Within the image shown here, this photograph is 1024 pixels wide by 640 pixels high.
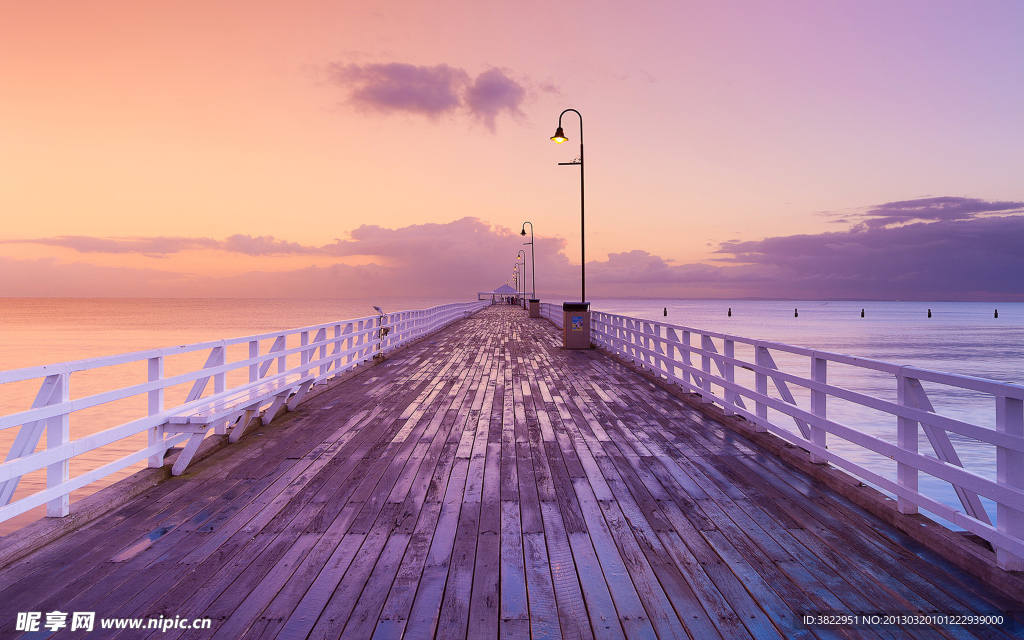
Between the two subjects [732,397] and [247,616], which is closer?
[247,616]

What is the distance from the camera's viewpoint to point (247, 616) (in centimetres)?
280

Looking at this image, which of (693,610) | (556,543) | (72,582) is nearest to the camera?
(693,610)

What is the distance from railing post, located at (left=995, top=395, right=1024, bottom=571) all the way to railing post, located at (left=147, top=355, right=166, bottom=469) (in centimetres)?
610

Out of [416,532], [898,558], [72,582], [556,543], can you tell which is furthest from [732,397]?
[72,582]

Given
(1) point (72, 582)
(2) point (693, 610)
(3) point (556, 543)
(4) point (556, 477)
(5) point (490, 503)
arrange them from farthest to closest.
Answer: (4) point (556, 477), (5) point (490, 503), (3) point (556, 543), (1) point (72, 582), (2) point (693, 610)

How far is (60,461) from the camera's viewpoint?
374 centimetres

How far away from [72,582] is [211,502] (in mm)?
1250

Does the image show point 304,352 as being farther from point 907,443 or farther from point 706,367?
point 907,443

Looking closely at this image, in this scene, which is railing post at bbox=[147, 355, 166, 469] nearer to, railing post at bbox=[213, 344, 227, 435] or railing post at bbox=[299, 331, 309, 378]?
railing post at bbox=[213, 344, 227, 435]

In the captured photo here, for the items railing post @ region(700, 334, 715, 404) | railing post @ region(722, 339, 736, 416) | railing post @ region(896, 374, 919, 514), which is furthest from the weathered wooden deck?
railing post @ region(700, 334, 715, 404)

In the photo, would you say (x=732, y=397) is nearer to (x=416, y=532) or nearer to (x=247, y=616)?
(x=416, y=532)

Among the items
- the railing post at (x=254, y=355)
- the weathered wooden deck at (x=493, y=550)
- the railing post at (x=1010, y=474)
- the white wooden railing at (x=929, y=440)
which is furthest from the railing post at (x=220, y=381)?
the railing post at (x=1010, y=474)

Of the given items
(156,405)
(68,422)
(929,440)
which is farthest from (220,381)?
(929,440)

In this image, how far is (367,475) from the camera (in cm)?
504
